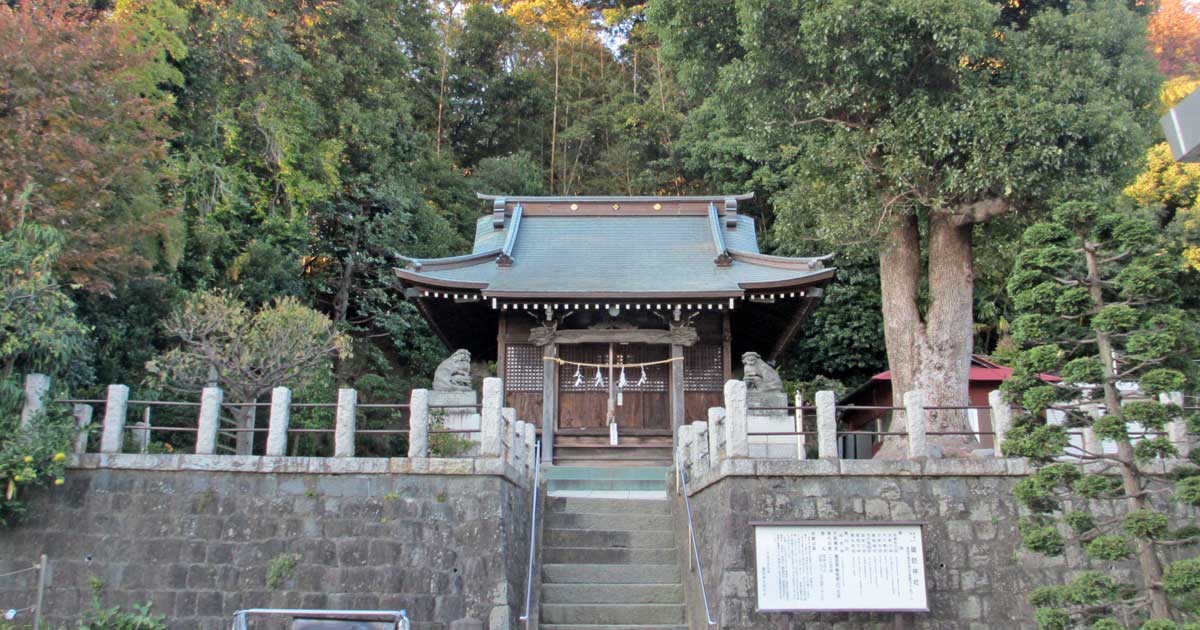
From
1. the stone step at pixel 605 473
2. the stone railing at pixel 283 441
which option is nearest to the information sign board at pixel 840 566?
the stone railing at pixel 283 441

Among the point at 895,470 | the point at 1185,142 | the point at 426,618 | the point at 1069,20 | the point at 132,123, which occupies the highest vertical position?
the point at 1069,20

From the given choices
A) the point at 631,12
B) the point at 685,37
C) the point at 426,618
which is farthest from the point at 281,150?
the point at 631,12

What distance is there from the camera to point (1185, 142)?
14.0ft

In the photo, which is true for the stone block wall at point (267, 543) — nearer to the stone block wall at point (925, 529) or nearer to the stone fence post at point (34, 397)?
the stone fence post at point (34, 397)

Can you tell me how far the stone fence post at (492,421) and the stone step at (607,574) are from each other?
63.7 inches

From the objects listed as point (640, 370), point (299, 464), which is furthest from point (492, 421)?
point (640, 370)

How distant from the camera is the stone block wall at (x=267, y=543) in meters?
9.45

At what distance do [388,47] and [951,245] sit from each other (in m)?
14.9

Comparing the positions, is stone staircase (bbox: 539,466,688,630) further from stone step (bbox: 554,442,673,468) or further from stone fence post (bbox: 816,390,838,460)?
stone fence post (bbox: 816,390,838,460)

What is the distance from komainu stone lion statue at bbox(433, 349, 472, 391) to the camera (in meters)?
13.7

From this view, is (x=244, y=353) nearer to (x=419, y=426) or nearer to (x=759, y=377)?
(x=419, y=426)

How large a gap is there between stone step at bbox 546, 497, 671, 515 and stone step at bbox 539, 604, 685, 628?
1787 mm

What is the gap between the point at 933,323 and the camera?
1235cm

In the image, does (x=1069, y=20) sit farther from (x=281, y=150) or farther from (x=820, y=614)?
(x=281, y=150)
